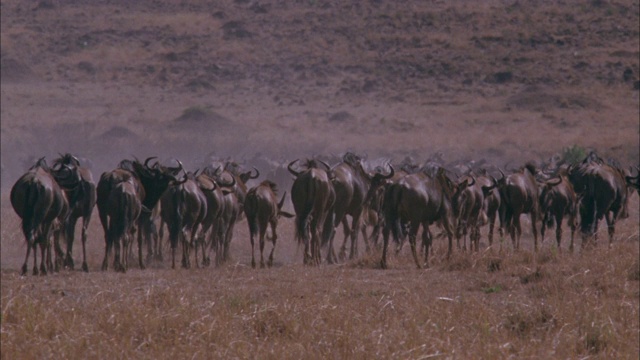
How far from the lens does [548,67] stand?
58.7 m

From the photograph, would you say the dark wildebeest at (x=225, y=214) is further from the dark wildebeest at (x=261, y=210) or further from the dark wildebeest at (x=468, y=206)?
the dark wildebeest at (x=468, y=206)

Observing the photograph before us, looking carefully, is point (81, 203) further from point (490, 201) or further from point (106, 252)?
point (490, 201)

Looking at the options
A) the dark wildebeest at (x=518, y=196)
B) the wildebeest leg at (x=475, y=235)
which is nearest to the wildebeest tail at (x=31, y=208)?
the wildebeest leg at (x=475, y=235)

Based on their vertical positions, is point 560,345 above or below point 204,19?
below

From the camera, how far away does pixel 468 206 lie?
1587 centimetres

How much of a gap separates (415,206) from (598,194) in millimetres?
3965

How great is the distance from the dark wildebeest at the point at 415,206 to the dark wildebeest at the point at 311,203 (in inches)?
50.6

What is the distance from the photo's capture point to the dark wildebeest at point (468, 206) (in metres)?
15.5

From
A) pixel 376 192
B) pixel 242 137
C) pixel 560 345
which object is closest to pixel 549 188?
pixel 376 192

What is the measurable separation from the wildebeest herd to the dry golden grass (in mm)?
806

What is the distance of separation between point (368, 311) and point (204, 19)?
6247cm

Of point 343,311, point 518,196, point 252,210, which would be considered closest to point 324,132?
point 518,196

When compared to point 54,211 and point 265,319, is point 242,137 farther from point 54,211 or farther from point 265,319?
point 265,319

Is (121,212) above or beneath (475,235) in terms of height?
above
